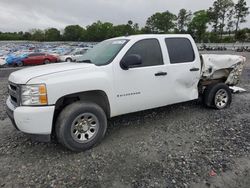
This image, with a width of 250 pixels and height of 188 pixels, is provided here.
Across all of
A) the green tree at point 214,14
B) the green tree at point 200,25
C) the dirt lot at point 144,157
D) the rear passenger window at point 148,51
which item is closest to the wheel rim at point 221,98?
the dirt lot at point 144,157

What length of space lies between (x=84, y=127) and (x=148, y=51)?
6.27 feet

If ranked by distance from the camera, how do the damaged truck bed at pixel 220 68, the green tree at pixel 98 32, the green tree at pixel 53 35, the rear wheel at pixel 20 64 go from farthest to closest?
1. the green tree at pixel 53 35
2. the green tree at pixel 98 32
3. the rear wheel at pixel 20 64
4. the damaged truck bed at pixel 220 68

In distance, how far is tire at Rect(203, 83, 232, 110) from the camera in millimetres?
4980

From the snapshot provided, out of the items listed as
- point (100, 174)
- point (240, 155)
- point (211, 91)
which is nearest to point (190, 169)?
point (240, 155)

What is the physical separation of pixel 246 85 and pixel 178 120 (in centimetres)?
533

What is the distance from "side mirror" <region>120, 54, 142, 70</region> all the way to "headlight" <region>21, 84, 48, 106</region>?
1.37 meters

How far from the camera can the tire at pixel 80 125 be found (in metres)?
3.12

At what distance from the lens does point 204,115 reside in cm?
487

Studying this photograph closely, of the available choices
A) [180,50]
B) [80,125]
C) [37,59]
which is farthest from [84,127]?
[37,59]

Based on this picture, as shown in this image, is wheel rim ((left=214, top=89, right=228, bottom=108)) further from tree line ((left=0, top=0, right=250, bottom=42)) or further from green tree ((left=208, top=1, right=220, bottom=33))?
green tree ((left=208, top=1, right=220, bottom=33))

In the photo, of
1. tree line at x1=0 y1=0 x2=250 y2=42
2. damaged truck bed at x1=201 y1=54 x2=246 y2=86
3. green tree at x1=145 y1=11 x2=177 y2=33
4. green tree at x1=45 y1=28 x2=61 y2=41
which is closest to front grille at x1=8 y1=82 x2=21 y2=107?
damaged truck bed at x1=201 y1=54 x2=246 y2=86

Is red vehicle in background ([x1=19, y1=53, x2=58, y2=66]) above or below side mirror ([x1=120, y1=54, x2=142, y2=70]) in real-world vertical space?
below

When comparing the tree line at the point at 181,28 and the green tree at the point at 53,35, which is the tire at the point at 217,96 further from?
the green tree at the point at 53,35

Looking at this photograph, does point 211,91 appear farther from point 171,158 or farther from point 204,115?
point 171,158
